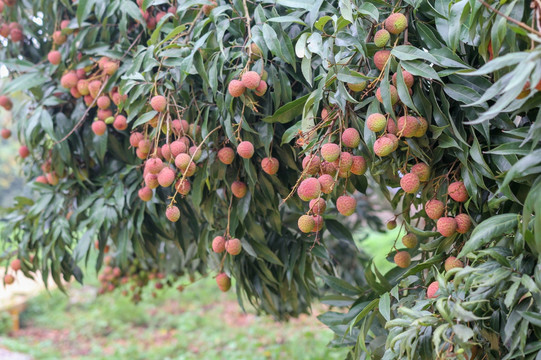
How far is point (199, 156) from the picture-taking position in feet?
3.42

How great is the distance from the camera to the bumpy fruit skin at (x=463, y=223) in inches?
33.5

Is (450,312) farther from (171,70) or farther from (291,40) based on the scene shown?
(171,70)

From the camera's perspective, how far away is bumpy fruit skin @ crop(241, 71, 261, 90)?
0.91 m

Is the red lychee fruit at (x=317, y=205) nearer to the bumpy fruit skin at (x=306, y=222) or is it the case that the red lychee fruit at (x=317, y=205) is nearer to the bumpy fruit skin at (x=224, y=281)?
the bumpy fruit skin at (x=306, y=222)

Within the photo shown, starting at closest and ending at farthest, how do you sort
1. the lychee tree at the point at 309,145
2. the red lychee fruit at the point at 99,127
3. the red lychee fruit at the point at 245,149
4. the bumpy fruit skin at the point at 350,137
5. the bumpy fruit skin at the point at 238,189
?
the lychee tree at the point at 309,145, the bumpy fruit skin at the point at 350,137, the red lychee fruit at the point at 245,149, the bumpy fruit skin at the point at 238,189, the red lychee fruit at the point at 99,127

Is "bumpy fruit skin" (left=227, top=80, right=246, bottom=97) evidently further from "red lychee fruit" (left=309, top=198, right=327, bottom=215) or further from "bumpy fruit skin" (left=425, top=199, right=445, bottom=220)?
"bumpy fruit skin" (left=425, top=199, right=445, bottom=220)

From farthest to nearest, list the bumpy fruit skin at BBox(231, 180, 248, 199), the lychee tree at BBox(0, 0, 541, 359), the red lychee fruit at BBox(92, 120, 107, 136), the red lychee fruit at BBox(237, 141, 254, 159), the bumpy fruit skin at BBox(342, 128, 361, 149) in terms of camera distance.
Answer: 1. the red lychee fruit at BBox(92, 120, 107, 136)
2. the bumpy fruit skin at BBox(231, 180, 248, 199)
3. the red lychee fruit at BBox(237, 141, 254, 159)
4. the bumpy fruit skin at BBox(342, 128, 361, 149)
5. the lychee tree at BBox(0, 0, 541, 359)

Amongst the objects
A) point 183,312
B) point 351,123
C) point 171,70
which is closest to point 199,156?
point 171,70

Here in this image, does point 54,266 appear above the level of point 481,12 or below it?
below

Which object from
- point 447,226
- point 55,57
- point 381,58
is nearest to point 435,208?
point 447,226

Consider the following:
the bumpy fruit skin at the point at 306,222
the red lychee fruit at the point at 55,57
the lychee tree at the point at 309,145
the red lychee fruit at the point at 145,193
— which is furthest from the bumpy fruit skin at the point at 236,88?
the red lychee fruit at the point at 55,57

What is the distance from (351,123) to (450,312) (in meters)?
0.36

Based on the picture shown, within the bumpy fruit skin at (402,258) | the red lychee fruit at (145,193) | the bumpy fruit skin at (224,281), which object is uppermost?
the red lychee fruit at (145,193)

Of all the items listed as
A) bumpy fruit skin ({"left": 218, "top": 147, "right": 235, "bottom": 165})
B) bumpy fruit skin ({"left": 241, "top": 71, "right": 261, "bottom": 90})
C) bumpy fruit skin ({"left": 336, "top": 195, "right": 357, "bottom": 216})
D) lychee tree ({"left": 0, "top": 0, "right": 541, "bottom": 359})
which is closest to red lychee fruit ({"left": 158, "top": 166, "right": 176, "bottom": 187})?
lychee tree ({"left": 0, "top": 0, "right": 541, "bottom": 359})
